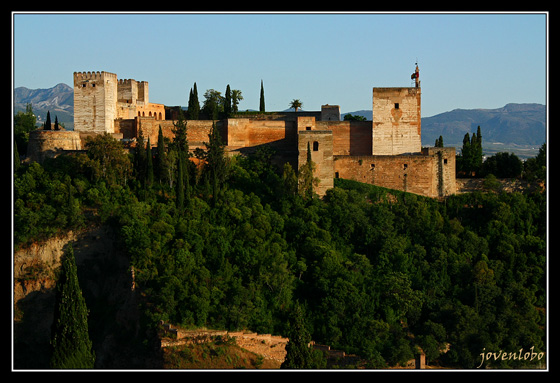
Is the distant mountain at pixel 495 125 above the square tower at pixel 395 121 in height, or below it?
above

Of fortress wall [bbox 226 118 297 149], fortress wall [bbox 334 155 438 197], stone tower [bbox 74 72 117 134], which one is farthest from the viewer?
stone tower [bbox 74 72 117 134]

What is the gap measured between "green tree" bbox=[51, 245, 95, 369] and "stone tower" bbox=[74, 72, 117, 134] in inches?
538

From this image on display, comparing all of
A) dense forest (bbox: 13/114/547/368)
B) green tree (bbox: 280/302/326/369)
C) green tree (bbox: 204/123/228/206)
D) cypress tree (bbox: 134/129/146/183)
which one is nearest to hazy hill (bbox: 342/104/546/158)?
dense forest (bbox: 13/114/547/368)

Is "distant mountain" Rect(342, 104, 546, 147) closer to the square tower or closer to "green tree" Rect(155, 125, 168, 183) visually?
the square tower

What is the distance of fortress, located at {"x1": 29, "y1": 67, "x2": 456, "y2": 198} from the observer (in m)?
38.2

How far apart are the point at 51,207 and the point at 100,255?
Result: 2441 mm

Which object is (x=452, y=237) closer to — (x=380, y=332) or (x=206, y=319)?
(x=380, y=332)

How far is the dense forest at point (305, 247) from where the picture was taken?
31.8 m

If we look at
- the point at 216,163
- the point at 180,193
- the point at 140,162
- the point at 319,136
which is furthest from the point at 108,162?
the point at 319,136

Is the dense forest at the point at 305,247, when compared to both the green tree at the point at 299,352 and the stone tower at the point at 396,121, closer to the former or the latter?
the green tree at the point at 299,352

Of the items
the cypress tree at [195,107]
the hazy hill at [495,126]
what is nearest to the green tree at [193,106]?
the cypress tree at [195,107]

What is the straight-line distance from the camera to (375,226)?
3638 centimetres

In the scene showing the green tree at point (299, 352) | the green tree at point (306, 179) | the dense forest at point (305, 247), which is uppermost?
the green tree at point (306, 179)

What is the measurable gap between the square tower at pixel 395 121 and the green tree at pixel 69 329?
16327 millimetres
